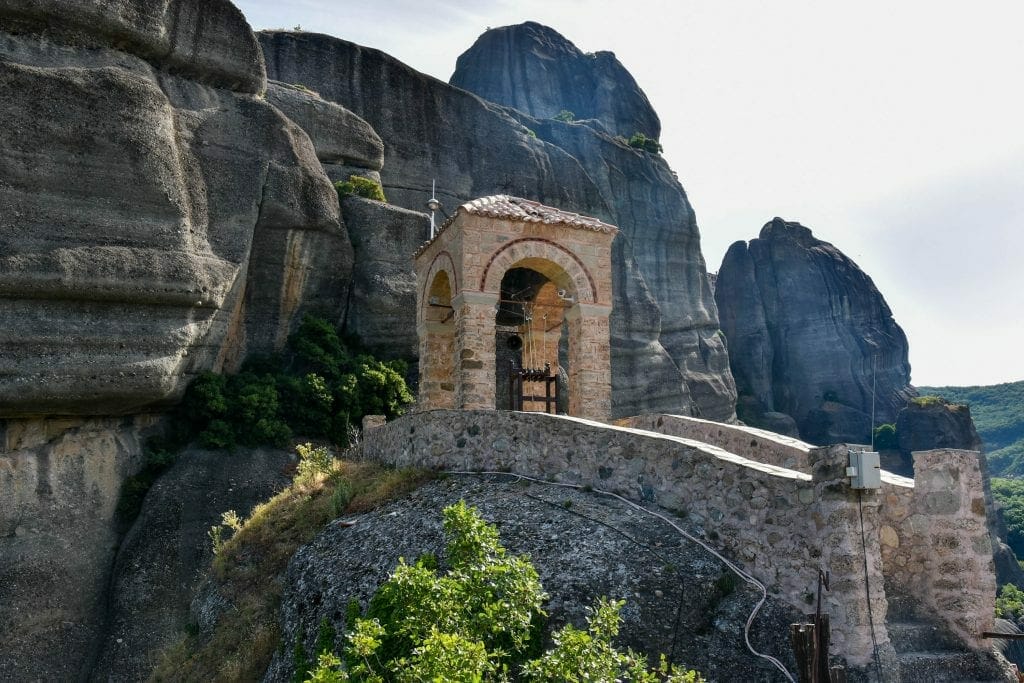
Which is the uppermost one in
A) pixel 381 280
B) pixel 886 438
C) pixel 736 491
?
pixel 381 280

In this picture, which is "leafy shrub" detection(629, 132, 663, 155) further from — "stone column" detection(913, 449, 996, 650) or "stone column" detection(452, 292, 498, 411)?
"stone column" detection(913, 449, 996, 650)

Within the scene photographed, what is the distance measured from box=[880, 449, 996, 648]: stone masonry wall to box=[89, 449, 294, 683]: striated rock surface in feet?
45.0

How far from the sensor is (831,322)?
54406 mm

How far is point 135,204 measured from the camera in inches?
775

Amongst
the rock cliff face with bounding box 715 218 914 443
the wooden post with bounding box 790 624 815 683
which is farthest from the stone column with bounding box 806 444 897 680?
the rock cliff face with bounding box 715 218 914 443

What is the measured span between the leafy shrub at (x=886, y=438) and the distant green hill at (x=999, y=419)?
3040 centimetres

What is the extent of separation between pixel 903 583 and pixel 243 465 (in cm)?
1638

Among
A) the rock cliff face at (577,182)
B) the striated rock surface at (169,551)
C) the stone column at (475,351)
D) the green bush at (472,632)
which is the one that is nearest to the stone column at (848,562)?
the green bush at (472,632)

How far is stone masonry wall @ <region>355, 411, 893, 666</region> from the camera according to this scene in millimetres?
6977

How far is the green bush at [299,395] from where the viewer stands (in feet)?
68.9

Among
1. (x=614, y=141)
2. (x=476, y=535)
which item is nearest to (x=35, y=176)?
(x=476, y=535)

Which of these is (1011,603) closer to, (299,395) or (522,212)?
(299,395)

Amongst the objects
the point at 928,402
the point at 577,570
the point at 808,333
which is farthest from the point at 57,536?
the point at 808,333

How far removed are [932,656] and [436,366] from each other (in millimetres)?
10624
